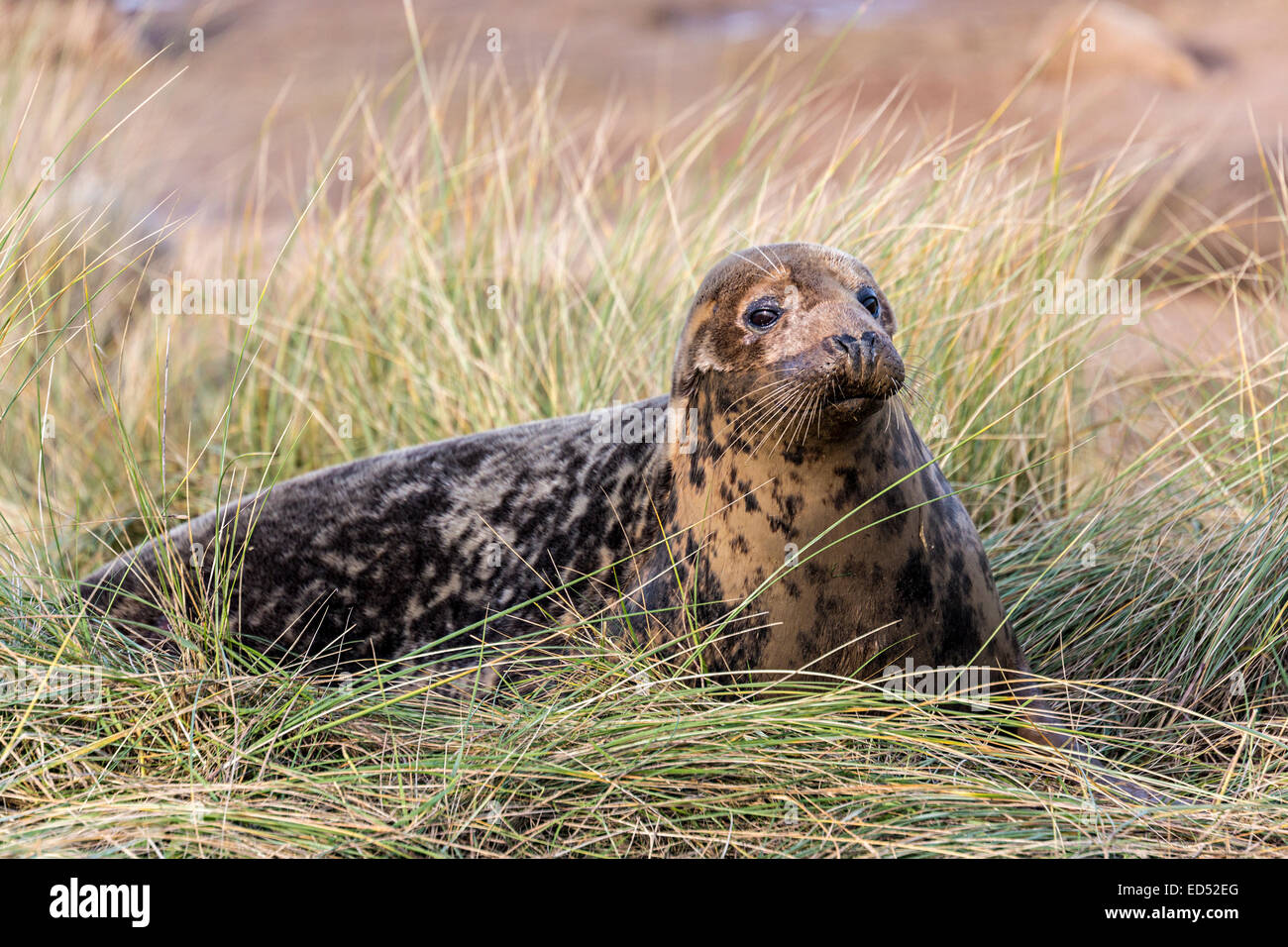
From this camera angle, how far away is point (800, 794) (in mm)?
2998

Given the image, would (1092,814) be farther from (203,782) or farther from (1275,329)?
(1275,329)

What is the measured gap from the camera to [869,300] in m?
3.53

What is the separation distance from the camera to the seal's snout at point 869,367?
303 centimetres
